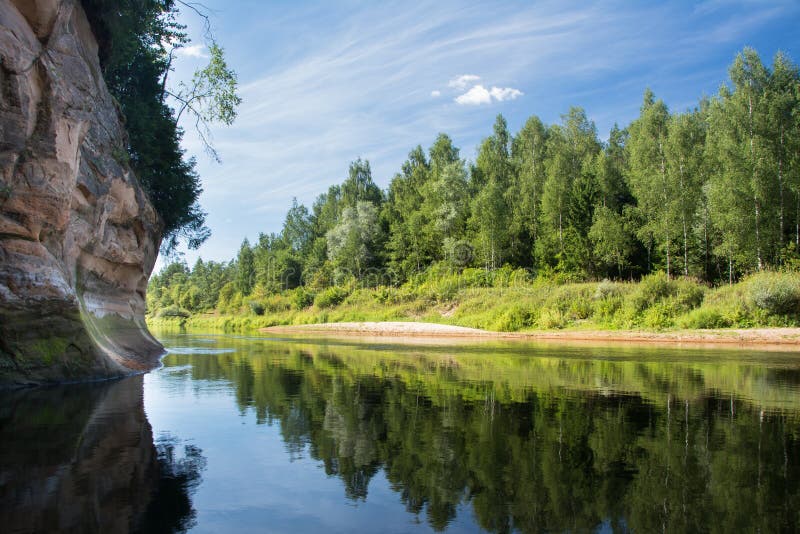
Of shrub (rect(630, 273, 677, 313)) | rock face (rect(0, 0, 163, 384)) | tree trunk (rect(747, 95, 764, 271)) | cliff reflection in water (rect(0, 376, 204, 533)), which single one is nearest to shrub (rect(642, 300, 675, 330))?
shrub (rect(630, 273, 677, 313))

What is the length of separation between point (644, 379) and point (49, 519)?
625 inches

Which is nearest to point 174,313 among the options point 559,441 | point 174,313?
point 174,313

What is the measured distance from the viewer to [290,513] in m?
5.81

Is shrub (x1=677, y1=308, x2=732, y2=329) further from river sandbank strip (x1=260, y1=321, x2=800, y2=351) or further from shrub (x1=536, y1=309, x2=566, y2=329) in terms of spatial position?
shrub (x1=536, y1=309, x2=566, y2=329)

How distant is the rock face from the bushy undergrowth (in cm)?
3261

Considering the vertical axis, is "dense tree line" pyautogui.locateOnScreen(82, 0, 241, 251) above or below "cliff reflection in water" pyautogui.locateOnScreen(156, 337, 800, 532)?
above

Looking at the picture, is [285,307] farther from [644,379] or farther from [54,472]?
[54,472]

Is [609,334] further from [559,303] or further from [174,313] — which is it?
[174,313]

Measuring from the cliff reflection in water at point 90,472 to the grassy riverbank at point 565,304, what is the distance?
3398 centimetres

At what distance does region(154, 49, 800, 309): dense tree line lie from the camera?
38688 mm

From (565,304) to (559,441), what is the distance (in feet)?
121

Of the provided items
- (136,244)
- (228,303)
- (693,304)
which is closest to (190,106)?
(136,244)

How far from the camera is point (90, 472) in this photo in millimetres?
6820

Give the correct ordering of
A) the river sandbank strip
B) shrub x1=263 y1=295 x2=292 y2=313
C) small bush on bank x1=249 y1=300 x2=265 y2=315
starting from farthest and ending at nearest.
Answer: small bush on bank x1=249 y1=300 x2=265 y2=315 → shrub x1=263 y1=295 x2=292 y2=313 → the river sandbank strip
